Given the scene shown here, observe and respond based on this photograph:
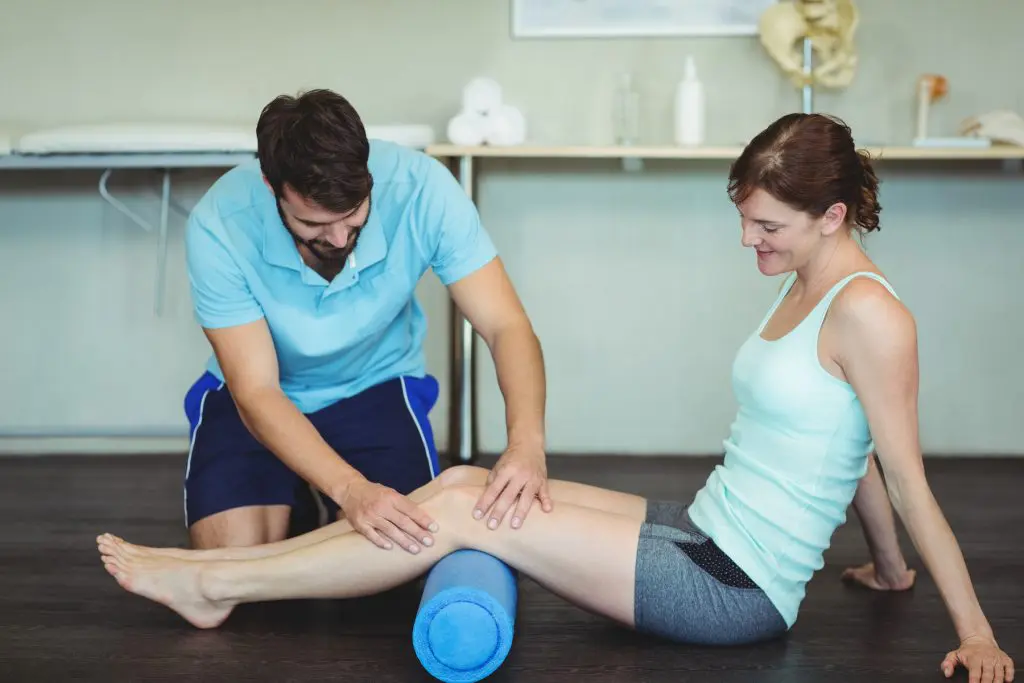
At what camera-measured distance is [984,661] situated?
4.78 feet

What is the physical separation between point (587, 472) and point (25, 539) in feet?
4.87

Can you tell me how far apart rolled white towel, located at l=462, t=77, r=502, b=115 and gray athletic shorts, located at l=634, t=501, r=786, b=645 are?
1.71m

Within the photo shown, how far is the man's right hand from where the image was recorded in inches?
63.7

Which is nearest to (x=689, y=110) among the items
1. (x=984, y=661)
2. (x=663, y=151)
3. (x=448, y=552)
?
(x=663, y=151)

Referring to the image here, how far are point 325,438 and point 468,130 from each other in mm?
1189

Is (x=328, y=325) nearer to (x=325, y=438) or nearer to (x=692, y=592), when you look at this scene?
(x=325, y=438)

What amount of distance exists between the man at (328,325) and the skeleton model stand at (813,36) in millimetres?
1463

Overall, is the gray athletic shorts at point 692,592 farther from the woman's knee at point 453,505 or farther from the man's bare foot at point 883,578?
the man's bare foot at point 883,578

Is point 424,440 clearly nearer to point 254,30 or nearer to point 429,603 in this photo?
point 429,603

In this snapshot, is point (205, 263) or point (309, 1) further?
point (309, 1)

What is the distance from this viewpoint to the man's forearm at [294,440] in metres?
1.78

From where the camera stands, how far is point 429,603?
1502 millimetres

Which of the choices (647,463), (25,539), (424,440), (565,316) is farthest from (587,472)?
(25,539)

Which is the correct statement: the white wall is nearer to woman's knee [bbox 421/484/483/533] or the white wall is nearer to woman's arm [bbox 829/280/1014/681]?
woman's knee [bbox 421/484/483/533]
